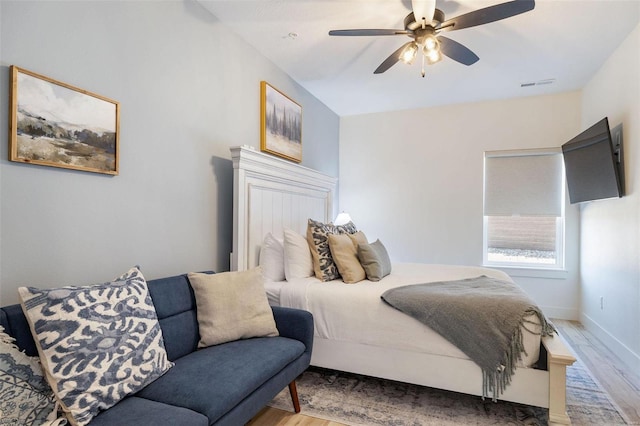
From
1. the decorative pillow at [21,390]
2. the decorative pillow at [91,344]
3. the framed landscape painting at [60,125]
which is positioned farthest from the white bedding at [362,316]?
the decorative pillow at [21,390]

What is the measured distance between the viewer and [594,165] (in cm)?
338

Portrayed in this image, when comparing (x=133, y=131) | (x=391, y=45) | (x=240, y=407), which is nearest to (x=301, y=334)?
(x=240, y=407)

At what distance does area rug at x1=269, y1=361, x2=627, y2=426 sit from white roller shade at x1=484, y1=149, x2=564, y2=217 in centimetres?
232

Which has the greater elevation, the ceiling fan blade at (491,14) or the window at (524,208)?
the ceiling fan blade at (491,14)

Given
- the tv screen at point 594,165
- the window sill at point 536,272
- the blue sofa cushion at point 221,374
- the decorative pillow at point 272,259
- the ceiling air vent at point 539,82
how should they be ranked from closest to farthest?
the blue sofa cushion at point 221,374
the decorative pillow at point 272,259
the tv screen at point 594,165
the ceiling air vent at point 539,82
the window sill at point 536,272

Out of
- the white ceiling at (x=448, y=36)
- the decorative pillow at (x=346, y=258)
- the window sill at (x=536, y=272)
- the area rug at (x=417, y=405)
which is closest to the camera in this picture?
the area rug at (x=417, y=405)

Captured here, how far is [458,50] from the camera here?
2.44 metres

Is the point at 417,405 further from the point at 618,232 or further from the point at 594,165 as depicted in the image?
the point at 594,165

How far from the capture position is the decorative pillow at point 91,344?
1.23 metres

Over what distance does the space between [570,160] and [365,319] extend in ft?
10.3

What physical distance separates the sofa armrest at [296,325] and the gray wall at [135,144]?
81 centimetres

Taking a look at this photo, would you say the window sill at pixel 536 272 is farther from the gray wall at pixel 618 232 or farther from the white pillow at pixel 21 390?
the white pillow at pixel 21 390

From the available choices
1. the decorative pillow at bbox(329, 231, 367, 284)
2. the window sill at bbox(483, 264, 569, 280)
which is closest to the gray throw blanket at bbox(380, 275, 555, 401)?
the decorative pillow at bbox(329, 231, 367, 284)

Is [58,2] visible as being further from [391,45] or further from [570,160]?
[570,160]
